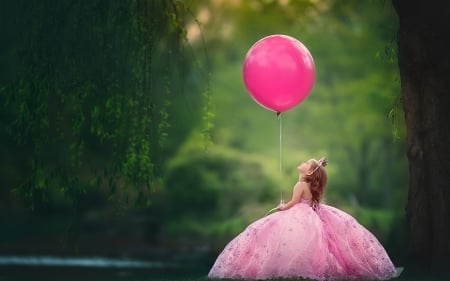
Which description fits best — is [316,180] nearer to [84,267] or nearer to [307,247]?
[307,247]

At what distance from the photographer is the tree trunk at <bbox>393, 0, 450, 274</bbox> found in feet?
29.1

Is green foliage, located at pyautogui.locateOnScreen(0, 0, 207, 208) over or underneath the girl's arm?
over

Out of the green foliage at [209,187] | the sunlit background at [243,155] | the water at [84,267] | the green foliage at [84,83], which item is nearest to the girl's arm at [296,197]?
the green foliage at [84,83]

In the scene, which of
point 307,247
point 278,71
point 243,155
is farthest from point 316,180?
point 243,155

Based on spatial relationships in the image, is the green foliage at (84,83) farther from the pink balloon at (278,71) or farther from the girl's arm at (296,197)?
the girl's arm at (296,197)

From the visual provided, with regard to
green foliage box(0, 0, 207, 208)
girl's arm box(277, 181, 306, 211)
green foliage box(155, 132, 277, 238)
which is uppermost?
green foliage box(0, 0, 207, 208)

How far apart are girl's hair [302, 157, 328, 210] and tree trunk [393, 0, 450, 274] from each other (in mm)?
1055

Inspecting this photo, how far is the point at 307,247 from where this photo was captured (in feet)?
26.6

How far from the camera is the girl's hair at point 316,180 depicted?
8531 mm

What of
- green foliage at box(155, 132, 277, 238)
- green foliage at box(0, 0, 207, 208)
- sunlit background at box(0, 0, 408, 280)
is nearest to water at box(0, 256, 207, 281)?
sunlit background at box(0, 0, 408, 280)

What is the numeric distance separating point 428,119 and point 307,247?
186cm

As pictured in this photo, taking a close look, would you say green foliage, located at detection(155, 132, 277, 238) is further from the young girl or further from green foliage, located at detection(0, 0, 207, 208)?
the young girl

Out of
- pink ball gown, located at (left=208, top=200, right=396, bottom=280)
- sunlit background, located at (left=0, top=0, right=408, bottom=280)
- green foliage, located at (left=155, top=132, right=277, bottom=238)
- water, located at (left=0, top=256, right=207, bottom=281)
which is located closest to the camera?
pink ball gown, located at (left=208, top=200, right=396, bottom=280)

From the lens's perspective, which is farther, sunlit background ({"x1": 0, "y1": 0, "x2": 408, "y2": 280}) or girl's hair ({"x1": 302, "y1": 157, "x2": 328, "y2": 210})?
sunlit background ({"x1": 0, "y1": 0, "x2": 408, "y2": 280})
